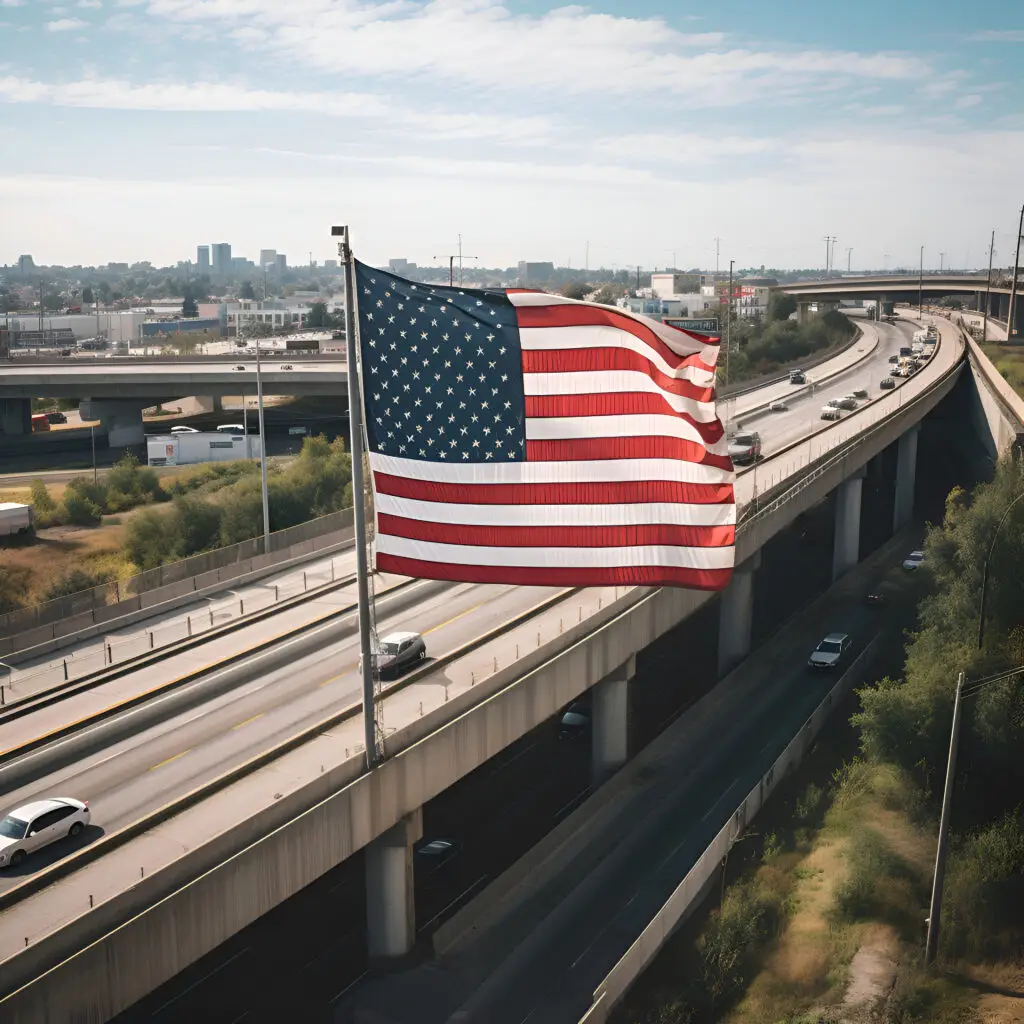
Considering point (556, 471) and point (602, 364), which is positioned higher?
point (602, 364)

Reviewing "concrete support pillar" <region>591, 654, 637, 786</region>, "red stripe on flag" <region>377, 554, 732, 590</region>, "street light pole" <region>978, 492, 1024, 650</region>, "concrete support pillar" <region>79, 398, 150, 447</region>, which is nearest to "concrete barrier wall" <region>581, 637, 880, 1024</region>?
"concrete support pillar" <region>591, 654, 637, 786</region>

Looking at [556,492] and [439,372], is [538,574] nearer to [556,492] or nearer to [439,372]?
[556,492]

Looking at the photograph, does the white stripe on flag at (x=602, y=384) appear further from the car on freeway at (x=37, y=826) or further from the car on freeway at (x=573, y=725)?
the car on freeway at (x=573, y=725)

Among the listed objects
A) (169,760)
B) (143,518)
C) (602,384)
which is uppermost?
(602,384)

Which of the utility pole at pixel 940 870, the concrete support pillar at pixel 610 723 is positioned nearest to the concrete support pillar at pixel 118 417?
the concrete support pillar at pixel 610 723

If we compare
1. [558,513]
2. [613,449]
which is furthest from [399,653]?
[613,449]

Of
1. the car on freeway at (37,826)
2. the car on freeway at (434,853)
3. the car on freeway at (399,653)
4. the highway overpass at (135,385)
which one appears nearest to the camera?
the car on freeway at (37,826)
